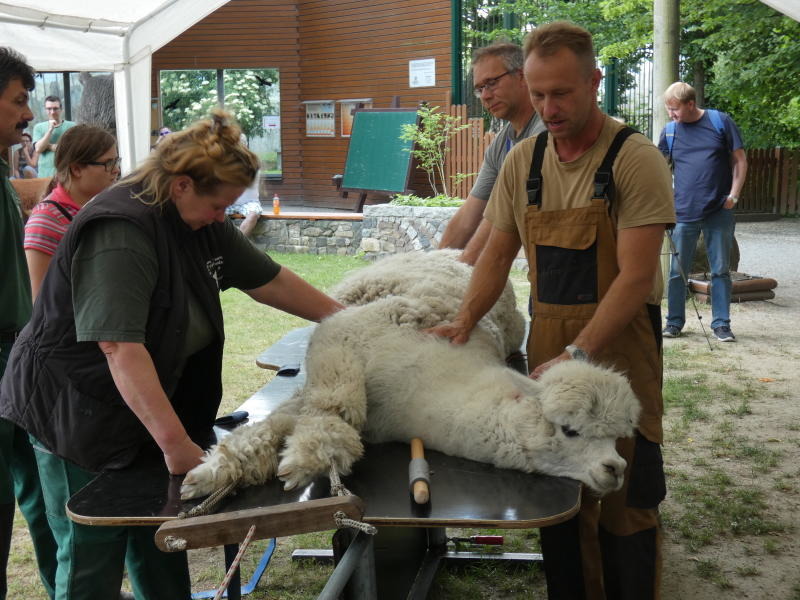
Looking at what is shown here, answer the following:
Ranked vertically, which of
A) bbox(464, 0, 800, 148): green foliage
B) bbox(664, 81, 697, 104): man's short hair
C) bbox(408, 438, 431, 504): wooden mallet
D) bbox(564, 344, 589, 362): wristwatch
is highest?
bbox(464, 0, 800, 148): green foliage

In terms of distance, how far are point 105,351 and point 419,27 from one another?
16.3 meters

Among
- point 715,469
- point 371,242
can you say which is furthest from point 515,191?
point 371,242

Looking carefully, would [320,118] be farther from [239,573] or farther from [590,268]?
[590,268]

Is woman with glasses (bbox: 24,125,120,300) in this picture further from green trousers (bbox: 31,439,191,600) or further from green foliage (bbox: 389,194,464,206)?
green foliage (bbox: 389,194,464,206)

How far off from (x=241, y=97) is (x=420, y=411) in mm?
18568

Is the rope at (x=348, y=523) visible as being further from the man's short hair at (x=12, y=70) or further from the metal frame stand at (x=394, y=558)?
the man's short hair at (x=12, y=70)

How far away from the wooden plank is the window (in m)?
18.5

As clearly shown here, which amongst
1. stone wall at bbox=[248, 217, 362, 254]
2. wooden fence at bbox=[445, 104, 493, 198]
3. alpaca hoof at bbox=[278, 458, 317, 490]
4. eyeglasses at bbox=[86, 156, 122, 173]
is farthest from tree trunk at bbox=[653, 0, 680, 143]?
alpaca hoof at bbox=[278, 458, 317, 490]

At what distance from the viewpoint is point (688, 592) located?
3.84m

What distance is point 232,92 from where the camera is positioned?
20000 millimetres

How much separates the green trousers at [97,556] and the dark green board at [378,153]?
13350 millimetres

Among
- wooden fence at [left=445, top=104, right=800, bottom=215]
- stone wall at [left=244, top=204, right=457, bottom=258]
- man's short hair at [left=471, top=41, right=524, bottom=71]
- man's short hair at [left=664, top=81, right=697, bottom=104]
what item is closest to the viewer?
man's short hair at [left=471, top=41, right=524, bottom=71]

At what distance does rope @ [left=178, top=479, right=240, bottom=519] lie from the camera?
7.09 ft

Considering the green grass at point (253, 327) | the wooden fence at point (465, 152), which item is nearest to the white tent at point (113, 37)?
the green grass at point (253, 327)
